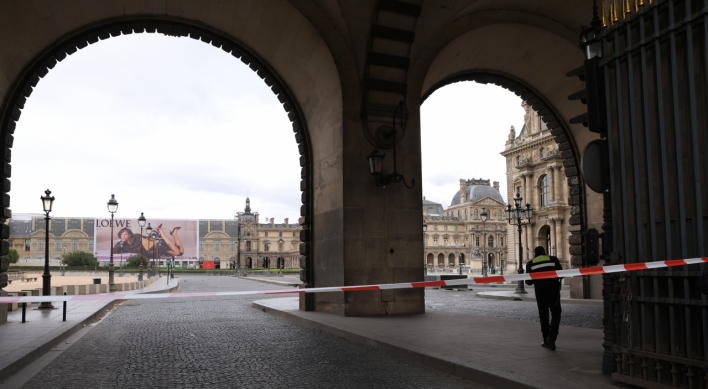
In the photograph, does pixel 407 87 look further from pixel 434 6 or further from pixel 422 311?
pixel 422 311

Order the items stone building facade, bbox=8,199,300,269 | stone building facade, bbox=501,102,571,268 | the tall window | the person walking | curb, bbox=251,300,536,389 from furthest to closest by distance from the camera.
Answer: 1. stone building facade, bbox=8,199,300,269
2. the tall window
3. stone building facade, bbox=501,102,571,268
4. the person walking
5. curb, bbox=251,300,536,389

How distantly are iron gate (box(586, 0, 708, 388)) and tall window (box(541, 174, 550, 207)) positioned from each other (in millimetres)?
50739

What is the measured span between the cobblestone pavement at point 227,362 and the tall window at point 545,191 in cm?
4709

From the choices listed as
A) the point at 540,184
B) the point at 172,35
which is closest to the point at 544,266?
the point at 172,35

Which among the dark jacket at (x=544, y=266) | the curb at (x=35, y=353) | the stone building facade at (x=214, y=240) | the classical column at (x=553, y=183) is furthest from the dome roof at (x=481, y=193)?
the dark jacket at (x=544, y=266)

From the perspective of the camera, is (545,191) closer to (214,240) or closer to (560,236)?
(560,236)

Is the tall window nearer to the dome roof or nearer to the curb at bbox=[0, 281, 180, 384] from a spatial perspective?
the curb at bbox=[0, 281, 180, 384]

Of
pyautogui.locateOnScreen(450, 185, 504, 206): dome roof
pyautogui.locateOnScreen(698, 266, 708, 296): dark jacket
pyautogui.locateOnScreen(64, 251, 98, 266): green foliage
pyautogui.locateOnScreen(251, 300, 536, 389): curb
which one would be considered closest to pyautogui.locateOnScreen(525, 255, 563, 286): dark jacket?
pyautogui.locateOnScreen(251, 300, 536, 389): curb

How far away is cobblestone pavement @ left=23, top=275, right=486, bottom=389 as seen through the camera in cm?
601

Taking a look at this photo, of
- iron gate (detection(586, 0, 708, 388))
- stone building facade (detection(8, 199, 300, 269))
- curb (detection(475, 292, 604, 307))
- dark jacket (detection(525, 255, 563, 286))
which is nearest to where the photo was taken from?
iron gate (detection(586, 0, 708, 388))

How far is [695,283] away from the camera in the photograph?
14.8 ft

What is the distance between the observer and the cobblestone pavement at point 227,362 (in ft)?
19.7

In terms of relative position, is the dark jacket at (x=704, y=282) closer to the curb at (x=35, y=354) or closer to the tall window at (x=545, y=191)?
the curb at (x=35, y=354)

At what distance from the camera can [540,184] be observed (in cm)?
5538
